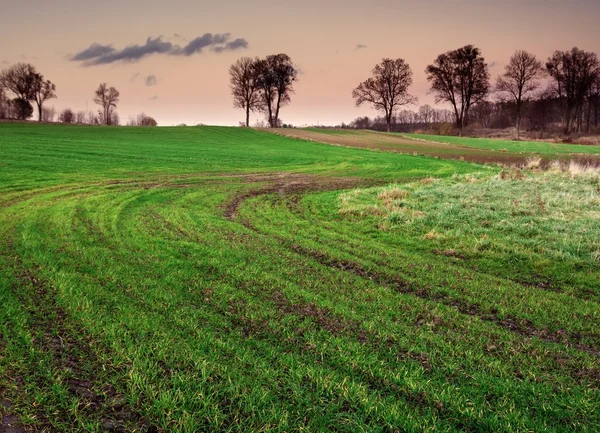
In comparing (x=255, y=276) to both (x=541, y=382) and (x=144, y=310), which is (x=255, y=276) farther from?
(x=541, y=382)

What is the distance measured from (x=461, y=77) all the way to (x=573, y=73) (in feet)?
64.7

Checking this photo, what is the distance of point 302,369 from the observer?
4586mm

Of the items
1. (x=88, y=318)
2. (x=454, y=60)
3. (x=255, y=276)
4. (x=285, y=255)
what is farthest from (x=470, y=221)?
(x=454, y=60)

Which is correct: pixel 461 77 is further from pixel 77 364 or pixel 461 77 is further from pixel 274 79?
pixel 77 364

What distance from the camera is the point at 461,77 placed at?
76.4 meters

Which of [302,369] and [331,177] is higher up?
[331,177]

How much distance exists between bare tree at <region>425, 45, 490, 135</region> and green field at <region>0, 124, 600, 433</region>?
69754mm

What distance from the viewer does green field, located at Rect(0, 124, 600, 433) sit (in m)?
4.01

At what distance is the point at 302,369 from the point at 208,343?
1.32 m

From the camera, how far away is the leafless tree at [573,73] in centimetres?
7288

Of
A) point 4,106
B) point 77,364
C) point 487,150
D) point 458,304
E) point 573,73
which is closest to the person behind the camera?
point 77,364

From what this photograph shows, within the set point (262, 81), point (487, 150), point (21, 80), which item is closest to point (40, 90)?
point (21, 80)

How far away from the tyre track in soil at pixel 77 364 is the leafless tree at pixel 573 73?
85.3 metres

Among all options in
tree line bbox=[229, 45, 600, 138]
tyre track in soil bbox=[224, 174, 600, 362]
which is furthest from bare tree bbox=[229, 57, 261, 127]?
tyre track in soil bbox=[224, 174, 600, 362]
